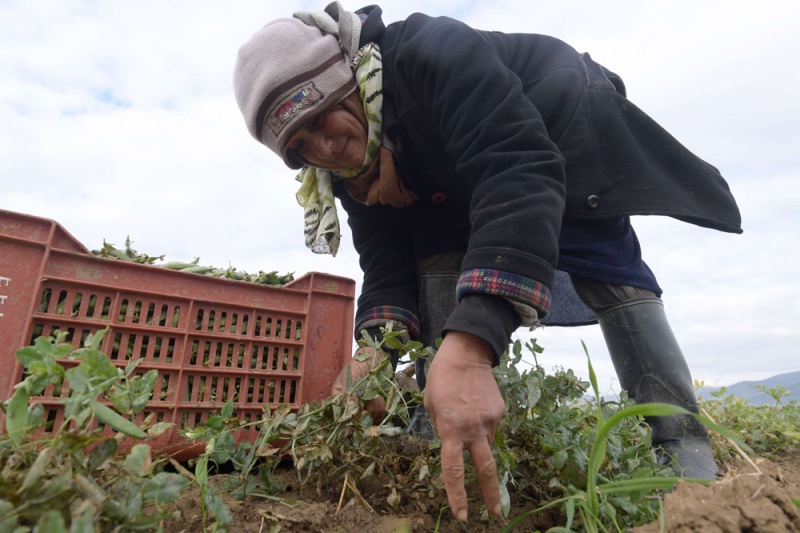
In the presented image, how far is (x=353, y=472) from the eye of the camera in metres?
1.11

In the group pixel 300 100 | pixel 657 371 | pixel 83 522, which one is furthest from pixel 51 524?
pixel 657 371

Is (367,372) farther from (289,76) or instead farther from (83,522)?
(289,76)

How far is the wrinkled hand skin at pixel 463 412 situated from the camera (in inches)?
35.2

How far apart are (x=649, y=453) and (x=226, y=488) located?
0.91 metres

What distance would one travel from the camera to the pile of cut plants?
60 cm

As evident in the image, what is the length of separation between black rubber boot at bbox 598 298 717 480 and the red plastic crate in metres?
0.95

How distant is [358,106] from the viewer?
167cm

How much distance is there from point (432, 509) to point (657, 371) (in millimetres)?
897

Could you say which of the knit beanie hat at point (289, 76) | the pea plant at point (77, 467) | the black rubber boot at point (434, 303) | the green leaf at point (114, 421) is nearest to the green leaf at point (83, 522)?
the pea plant at point (77, 467)

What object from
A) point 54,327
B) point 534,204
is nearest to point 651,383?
point 534,204

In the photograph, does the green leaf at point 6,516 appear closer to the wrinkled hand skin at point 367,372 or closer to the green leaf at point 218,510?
the green leaf at point 218,510

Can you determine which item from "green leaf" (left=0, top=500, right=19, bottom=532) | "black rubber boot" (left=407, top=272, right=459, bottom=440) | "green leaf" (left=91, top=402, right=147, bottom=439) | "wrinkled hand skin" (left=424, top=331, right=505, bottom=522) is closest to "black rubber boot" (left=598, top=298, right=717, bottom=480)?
"black rubber boot" (left=407, top=272, right=459, bottom=440)

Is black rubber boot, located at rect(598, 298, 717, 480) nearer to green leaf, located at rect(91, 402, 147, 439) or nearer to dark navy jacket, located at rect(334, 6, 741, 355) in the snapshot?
dark navy jacket, located at rect(334, 6, 741, 355)

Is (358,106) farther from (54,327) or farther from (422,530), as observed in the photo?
(422,530)
